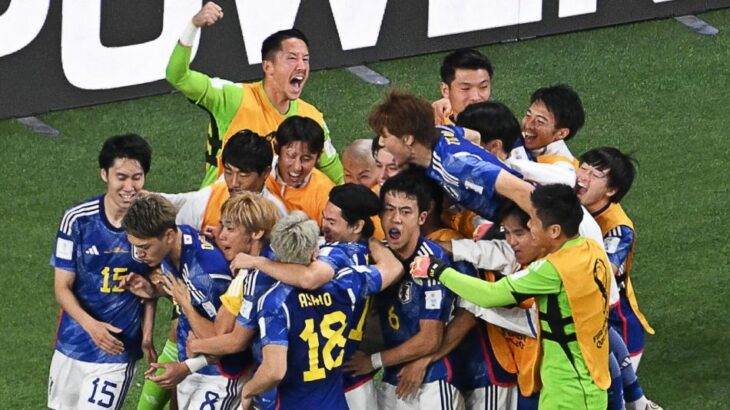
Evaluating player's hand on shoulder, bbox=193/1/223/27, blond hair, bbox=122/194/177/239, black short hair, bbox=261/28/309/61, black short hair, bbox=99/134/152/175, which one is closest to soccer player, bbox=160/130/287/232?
black short hair, bbox=99/134/152/175

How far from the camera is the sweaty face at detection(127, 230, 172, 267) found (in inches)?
311

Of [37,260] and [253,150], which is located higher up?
[253,150]

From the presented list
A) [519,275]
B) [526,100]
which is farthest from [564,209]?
[526,100]

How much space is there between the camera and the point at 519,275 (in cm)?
777

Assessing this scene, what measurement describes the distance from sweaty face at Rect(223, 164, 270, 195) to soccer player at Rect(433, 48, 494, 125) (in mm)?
1388

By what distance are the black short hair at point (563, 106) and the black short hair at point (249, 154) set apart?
1555 mm

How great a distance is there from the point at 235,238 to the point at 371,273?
644 millimetres

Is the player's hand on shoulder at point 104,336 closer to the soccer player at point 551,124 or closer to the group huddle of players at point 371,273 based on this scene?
the group huddle of players at point 371,273

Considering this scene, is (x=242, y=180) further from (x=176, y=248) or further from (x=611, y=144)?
(x=611, y=144)

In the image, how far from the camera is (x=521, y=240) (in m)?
7.92

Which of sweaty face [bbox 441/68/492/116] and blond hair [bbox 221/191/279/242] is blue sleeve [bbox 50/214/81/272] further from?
sweaty face [bbox 441/68/492/116]

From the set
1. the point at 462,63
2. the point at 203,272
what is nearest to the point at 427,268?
the point at 203,272

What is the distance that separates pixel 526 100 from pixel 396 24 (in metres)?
1.24

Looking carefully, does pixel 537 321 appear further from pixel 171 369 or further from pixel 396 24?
Answer: pixel 396 24
